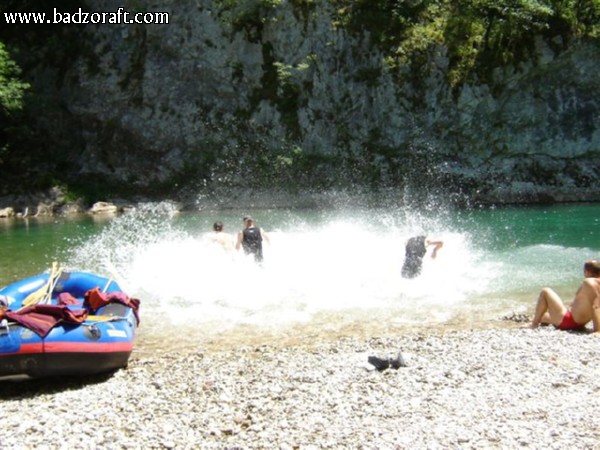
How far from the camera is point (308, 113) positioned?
34.1 m

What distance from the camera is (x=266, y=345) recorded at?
8297 mm

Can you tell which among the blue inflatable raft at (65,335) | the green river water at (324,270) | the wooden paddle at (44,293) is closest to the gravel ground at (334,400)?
the blue inflatable raft at (65,335)

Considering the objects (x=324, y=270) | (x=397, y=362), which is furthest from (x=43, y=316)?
(x=324, y=270)

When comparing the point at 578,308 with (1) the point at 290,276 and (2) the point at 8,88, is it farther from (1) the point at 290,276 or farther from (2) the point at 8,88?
(2) the point at 8,88

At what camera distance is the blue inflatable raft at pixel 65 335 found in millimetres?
6336

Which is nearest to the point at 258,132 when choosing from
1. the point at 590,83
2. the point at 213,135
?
the point at 213,135

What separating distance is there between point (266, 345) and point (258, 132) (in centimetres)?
2745

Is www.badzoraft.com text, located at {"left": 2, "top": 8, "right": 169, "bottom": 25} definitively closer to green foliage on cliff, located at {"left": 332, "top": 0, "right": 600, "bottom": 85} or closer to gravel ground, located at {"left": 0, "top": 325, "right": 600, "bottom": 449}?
green foliage on cliff, located at {"left": 332, "top": 0, "right": 600, "bottom": 85}

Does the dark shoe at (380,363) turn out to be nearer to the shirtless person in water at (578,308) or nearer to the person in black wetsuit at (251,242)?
the shirtless person in water at (578,308)

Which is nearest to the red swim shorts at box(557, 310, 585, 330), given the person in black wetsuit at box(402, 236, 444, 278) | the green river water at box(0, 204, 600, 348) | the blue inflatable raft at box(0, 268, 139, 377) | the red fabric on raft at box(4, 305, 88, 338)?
the green river water at box(0, 204, 600, 348)

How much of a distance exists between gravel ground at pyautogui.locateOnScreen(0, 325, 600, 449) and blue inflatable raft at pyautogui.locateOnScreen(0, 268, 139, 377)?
Answer: 0.31 m

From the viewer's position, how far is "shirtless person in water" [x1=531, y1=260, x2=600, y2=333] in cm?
811

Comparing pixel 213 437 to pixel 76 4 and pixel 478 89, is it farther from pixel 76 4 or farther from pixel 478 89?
pixel 76 4

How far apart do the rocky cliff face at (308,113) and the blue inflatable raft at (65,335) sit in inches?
1006
